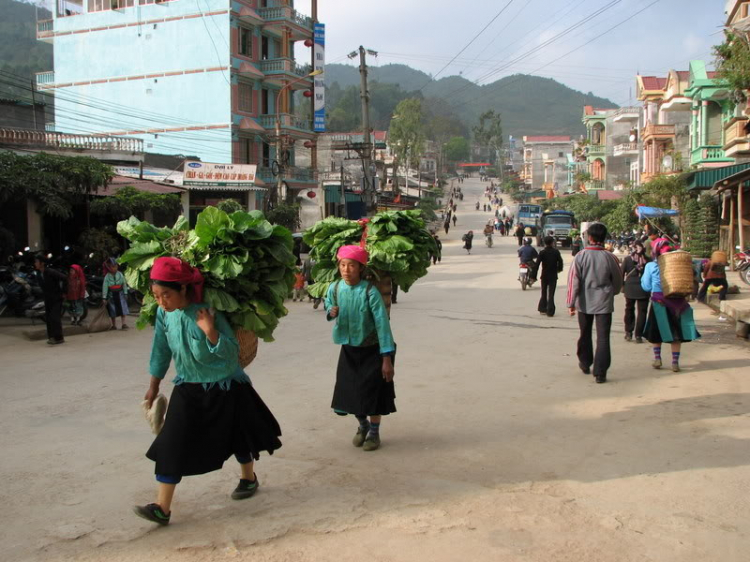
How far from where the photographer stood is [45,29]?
4106cm

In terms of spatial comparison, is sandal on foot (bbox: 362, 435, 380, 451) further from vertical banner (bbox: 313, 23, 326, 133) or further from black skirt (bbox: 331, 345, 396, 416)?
vertical banner (bbox: 313, 23, 326, 133)

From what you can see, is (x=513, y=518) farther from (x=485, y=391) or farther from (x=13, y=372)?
(x=13, y=372)

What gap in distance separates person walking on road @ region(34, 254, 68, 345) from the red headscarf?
796 centimetres

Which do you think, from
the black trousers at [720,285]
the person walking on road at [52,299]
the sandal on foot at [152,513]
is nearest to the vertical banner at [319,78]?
the black trousers at [720,285]

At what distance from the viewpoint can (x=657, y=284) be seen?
8.48 metres

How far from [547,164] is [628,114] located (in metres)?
44.3

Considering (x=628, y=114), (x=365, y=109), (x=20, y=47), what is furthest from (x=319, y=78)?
(x=20, y=47)

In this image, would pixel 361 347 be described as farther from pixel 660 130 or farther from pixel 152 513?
pixel 660 130

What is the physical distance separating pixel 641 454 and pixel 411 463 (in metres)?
1.72

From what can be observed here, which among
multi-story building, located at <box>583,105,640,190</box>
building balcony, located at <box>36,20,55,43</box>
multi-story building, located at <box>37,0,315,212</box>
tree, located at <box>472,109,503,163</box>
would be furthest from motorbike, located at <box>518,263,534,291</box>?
tree, located at <box>472,109,503,163</box>

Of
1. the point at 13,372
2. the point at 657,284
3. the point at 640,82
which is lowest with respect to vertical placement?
the point at 13,372

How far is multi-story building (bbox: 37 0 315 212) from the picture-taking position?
37000mm

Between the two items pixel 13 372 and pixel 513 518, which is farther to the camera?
pixel 13 372

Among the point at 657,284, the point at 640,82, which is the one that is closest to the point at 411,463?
the point at 657,284
